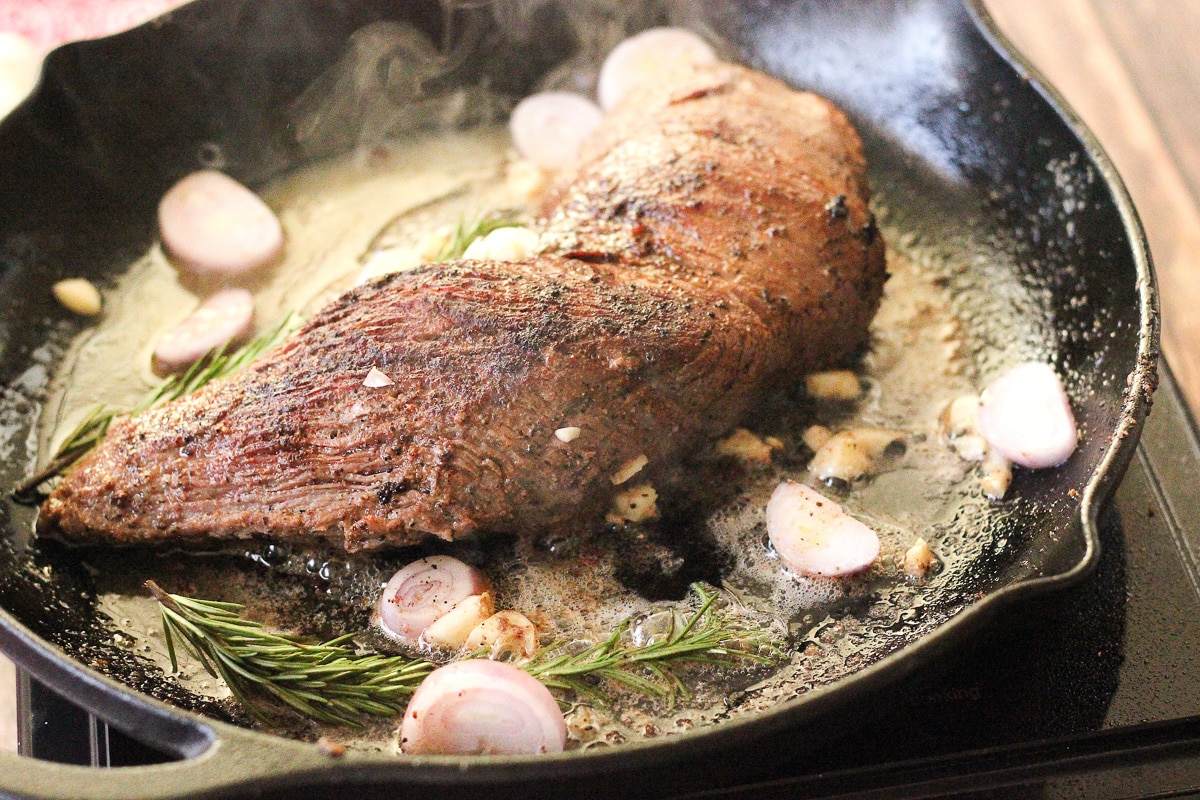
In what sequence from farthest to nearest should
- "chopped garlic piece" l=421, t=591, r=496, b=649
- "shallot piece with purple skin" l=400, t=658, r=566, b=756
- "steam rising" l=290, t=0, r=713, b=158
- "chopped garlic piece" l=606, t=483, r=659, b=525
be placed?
"steam rising" l=290, t=0, r=713, b=158, "chopped garlic piece" l=606, t=483, r=659, b=525, "chopped garlic piece" l=421, t=591, r=496, b=649, "shallot piece with purple skin" l=400, t=658, r=566, b=756

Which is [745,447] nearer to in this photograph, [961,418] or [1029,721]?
[961,418]

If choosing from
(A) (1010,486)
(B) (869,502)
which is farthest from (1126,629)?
(B) (869,502)

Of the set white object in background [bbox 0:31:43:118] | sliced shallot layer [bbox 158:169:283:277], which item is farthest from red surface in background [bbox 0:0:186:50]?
sliced shallot layer [bbox 158:169:283:277]

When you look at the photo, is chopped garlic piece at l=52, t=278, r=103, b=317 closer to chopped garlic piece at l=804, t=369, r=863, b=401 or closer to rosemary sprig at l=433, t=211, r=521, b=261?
rosemary sprig at l=433, t=211, r=521, b=261

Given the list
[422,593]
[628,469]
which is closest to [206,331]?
[422,593]

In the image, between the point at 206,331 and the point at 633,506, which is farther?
the point at 206,331

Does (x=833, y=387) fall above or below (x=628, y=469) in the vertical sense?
below
